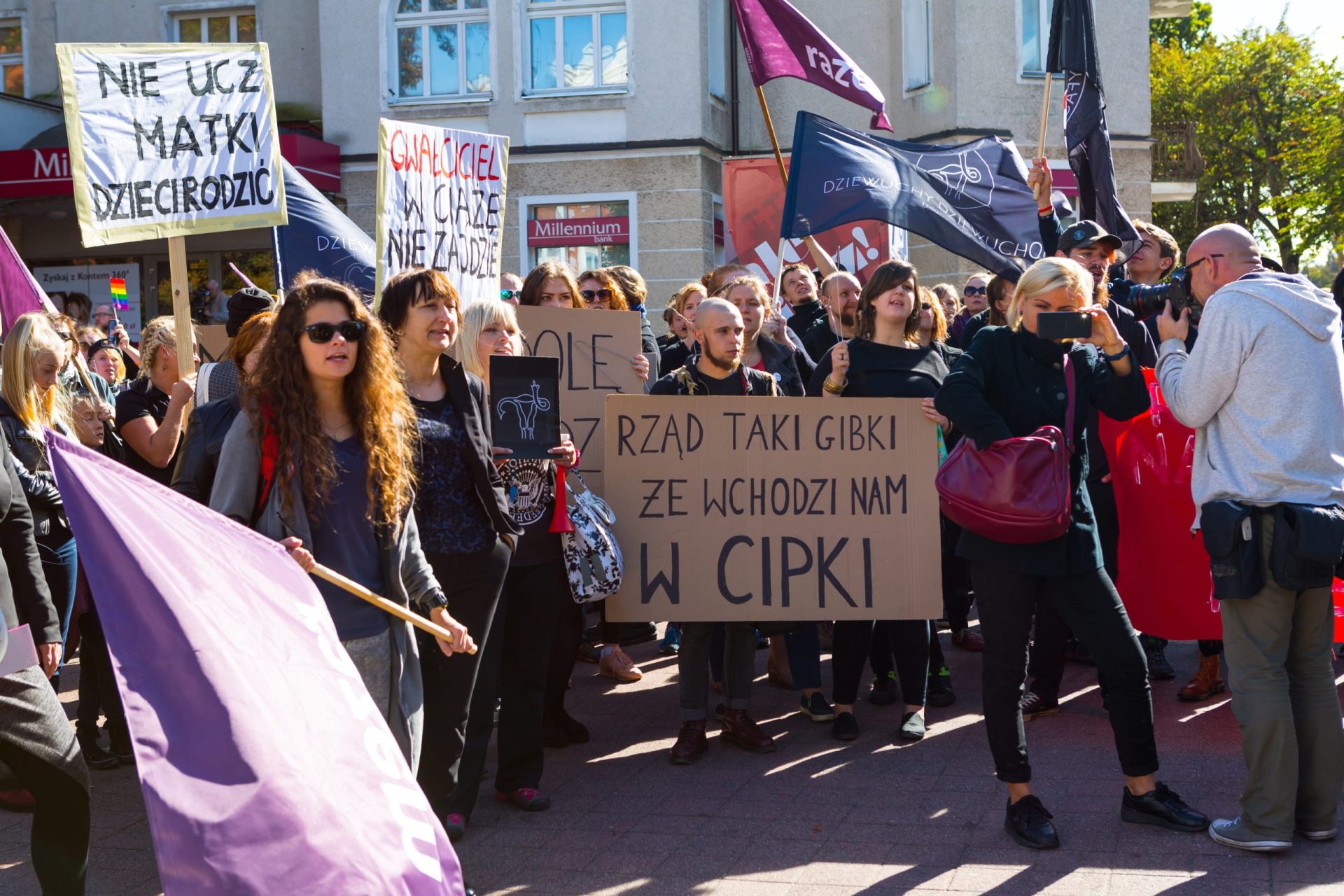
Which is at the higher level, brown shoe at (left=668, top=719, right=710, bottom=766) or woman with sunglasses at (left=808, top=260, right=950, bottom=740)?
woman with sunglasses at (left=808, top=260, right=950, bottom=740)

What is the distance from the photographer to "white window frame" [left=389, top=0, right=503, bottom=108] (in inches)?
798

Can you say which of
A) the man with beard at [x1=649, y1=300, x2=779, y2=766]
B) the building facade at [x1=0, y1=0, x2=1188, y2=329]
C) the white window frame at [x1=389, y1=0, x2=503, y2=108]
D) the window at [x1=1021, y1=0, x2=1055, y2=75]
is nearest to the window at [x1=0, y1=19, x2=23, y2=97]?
the building facade at [x1=0, y1=0, x2=1188, y2=329]

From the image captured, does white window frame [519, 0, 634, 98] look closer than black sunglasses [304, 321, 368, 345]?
Answer: No

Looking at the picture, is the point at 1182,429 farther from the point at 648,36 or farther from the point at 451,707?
the point at 648,36

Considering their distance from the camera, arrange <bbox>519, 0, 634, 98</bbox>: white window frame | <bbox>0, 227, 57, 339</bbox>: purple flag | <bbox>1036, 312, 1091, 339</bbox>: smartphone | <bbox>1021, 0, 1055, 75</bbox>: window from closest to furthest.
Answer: <bbox>1036, 312, 1091, 339</bbox>: smartphone, <bbox>0, 227, 57, 339</bbox>: purple flag, <bbox>519, 0, 634, 98</bbox>: white window frame, <bbox>1021, 0, 1055, 75</bbox>: window

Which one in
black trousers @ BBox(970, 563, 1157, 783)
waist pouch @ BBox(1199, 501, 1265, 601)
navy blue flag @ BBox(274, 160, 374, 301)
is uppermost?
navy blue flag @ BBox(274, 160, 374, 301)

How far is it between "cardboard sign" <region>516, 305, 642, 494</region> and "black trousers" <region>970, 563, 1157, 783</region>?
229cm

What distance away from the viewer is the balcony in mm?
22938

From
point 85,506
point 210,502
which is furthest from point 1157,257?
point 85,506

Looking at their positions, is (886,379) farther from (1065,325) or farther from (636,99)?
(636,99)

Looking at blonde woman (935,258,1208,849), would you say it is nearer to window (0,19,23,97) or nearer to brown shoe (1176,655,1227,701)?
brown shoe (1176,655,1227,701)

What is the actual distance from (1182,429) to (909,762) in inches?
80.3

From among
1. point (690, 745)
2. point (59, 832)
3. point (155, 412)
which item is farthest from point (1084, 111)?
point (59, 832)

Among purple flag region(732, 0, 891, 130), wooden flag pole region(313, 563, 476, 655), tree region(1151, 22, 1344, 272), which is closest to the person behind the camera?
wooden flag pole region(313, 563, 476, 655)
